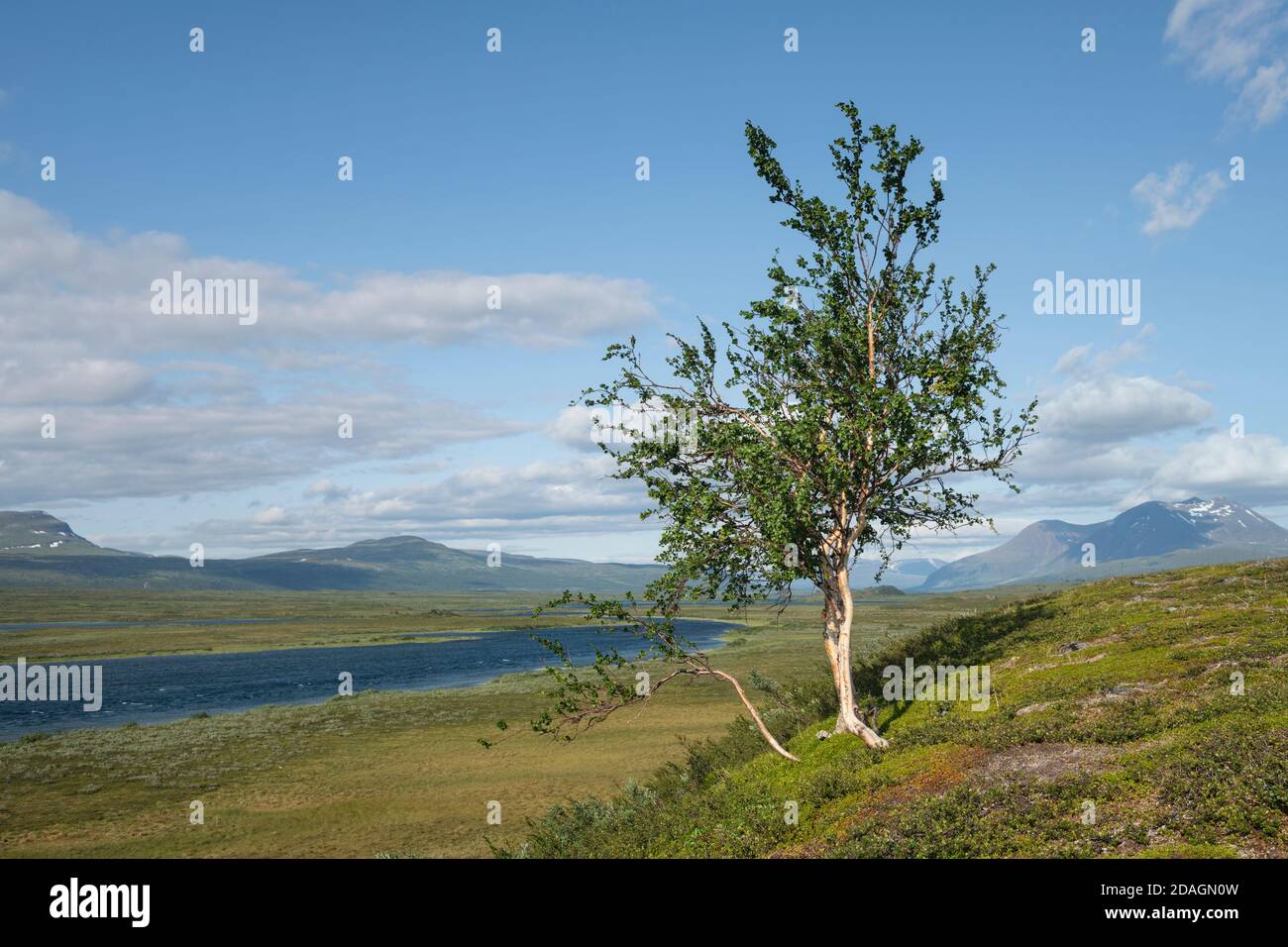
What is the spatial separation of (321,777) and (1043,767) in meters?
42.6

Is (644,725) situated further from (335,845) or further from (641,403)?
(641,403)

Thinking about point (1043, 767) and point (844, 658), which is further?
point (844, 658)

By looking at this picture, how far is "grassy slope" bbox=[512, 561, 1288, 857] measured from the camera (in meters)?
14.3

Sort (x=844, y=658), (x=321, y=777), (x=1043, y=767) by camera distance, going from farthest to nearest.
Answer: (x=321, y=777) → (x=844, y=658) → (x=1043, y=767)

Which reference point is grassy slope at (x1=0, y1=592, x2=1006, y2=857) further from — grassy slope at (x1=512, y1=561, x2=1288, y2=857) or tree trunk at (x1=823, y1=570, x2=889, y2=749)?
tree trunk at (x1=823, y1=570, x2=889, y2=749)

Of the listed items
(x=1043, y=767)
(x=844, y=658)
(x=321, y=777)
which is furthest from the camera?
(x=321, y=777)

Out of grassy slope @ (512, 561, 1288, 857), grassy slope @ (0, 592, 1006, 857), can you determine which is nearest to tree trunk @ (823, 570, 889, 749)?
grassy slope @ (512, 561, 1288, 857)

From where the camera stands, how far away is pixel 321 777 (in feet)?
156

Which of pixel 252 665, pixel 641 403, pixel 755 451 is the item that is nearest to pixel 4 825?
pixel 641 403

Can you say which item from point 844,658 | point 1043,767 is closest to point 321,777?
point 844,658

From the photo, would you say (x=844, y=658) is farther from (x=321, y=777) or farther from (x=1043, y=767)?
(x=321, y=777)

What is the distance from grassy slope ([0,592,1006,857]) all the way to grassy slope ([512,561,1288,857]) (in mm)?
10070
